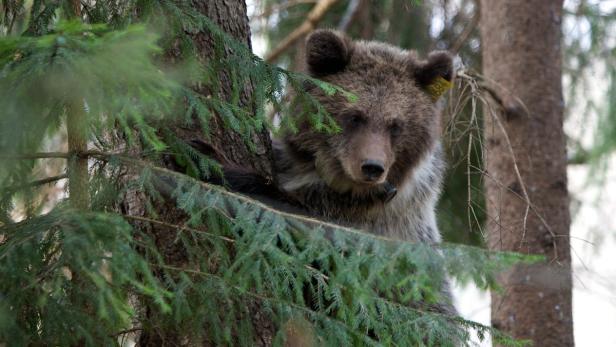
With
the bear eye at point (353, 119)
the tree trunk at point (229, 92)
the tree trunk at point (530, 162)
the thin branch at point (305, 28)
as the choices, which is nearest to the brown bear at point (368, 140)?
the bear eye at point (353, 119)

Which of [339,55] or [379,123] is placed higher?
[339,55]

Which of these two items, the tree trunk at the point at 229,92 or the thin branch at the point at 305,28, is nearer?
the tree trunk at the point at 229,92

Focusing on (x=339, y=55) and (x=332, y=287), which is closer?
(x=332, y=287)

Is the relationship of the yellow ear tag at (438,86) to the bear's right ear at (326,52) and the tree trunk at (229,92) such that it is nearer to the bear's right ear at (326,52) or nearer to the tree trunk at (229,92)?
the bear's right ear at (326,52)

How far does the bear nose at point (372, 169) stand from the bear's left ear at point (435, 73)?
887 mm

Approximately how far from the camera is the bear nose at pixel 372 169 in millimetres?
5172

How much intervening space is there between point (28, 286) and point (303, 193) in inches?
106

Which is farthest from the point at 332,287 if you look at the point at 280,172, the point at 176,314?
the point at 280,172

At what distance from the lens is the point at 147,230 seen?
14.7 feet

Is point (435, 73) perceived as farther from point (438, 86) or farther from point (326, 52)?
point (326, 52)

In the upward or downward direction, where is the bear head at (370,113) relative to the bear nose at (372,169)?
upward

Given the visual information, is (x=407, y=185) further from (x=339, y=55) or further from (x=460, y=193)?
(x=460, y=193)

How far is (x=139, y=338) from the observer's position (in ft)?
14.6

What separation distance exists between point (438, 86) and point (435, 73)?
Answer: 0.34 ft
